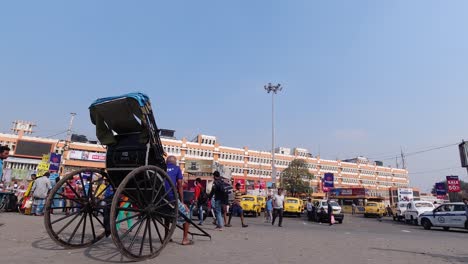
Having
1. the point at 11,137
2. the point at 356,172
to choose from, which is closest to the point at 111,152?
the point at 11,137

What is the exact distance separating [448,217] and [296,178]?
154 ft

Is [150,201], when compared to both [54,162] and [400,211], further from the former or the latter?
[400,211]

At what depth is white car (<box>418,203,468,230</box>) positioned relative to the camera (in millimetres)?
15672

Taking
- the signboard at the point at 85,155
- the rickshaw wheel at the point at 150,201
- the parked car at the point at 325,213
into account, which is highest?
the signboard at the point at 85,155

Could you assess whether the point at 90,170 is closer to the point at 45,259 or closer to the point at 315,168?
the point at 45,259

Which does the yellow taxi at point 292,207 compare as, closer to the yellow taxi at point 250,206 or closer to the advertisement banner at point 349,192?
the yellow taxi at point 250,206

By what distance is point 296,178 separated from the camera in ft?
206

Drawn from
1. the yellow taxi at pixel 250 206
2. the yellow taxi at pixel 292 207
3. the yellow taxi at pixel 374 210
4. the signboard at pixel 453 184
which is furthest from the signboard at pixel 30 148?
the signboard at pixel 453 184

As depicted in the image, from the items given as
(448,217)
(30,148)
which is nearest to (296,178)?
(448,217)

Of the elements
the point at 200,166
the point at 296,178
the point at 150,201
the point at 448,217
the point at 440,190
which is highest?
the point at 200,166

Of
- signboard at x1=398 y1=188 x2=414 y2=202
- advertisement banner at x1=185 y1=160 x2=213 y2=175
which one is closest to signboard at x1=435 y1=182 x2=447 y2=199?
signboard at x1=398 y1=188 x2=414 y2=202

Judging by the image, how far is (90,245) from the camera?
5.48 meters

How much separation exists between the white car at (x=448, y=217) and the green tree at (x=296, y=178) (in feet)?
147

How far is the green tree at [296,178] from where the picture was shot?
6206 centimetres
